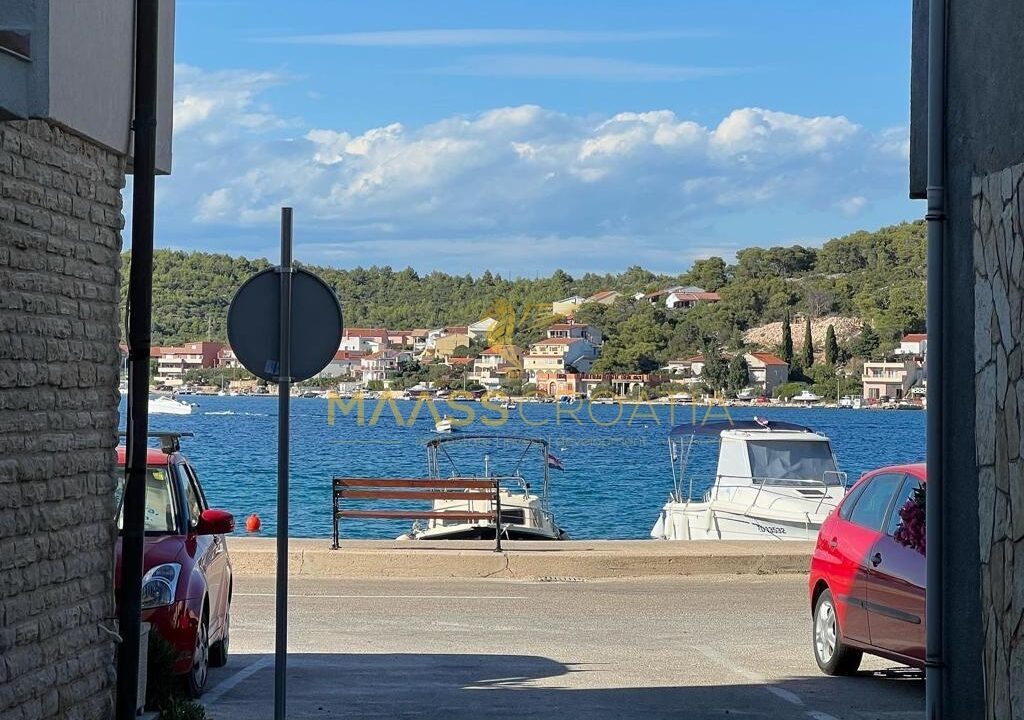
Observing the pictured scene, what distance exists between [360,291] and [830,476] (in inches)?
3297

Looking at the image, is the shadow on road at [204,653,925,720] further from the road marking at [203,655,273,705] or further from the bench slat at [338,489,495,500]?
the bench slat at [338,489,495,500]

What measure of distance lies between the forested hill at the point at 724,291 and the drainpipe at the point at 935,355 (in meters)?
83.2

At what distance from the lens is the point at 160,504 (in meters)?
11.1

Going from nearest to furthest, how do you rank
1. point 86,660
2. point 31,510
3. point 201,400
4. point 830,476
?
1. point 31,510
2. point 86,660
3. point 830,476
4. point 201,400

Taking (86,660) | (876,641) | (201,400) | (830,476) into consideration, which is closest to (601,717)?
(876,641)

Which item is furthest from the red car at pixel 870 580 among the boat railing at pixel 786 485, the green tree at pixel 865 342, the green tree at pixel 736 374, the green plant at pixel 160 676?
the green tree at pixel 865 342

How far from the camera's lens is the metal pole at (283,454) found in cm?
854

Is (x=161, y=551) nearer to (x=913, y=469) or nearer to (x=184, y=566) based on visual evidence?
(x=184, y=566)

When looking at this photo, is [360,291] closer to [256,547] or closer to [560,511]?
[560,511]

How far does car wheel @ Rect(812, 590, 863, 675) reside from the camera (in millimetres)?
11734

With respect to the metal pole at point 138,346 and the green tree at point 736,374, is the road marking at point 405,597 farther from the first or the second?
the green tree at point 736,374

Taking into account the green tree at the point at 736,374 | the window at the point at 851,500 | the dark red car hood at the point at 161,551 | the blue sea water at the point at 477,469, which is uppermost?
the green tree at the point at 736,374

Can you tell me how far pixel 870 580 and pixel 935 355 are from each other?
3.32 meters

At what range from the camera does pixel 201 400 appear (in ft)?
645
